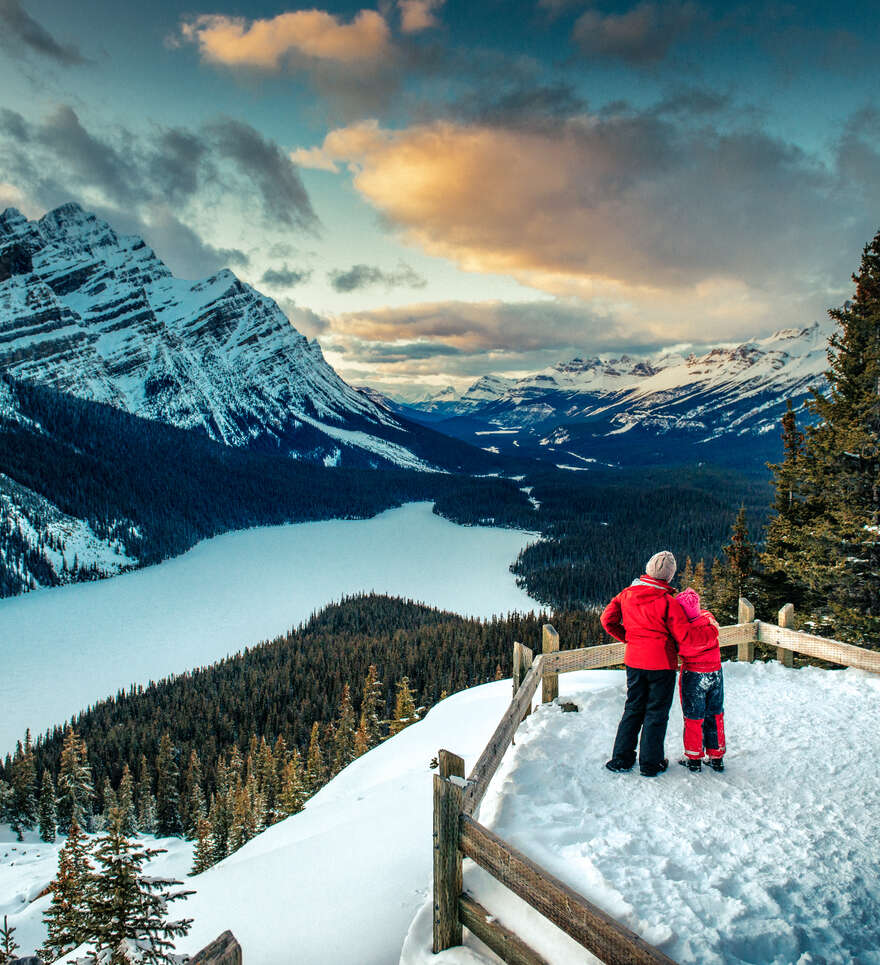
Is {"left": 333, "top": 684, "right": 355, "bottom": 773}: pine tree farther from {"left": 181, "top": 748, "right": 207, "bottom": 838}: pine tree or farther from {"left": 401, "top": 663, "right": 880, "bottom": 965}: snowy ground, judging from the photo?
{"left": 401, "top": 663, "right": 880, "bottom": 965}: snowy ground

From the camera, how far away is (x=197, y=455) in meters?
198

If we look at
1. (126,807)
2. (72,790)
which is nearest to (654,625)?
(126,807)

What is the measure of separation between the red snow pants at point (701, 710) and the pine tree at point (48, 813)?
48982 millimetres

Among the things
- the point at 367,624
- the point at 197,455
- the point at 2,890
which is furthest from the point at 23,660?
the point at 197,455

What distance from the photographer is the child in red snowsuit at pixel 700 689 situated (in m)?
6.41

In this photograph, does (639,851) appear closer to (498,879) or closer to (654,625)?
(498,879)

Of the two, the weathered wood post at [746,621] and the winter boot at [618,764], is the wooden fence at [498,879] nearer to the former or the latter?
the winter boot at [618,764]

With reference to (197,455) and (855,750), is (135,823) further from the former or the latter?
(197,455)

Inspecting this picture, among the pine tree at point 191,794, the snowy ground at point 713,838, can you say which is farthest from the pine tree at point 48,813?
the snowy ground at point 713,838

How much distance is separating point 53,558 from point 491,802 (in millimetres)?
136609

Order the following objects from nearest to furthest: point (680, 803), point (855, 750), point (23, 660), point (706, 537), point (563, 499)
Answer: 1. point (680, 803)
2. point (855, 750)
3. point (23, 660)
4. point (706, 537)
5. point (563, 499)

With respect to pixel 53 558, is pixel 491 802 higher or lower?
higher

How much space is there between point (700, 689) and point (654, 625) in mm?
1043

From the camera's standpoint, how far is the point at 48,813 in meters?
37.8
